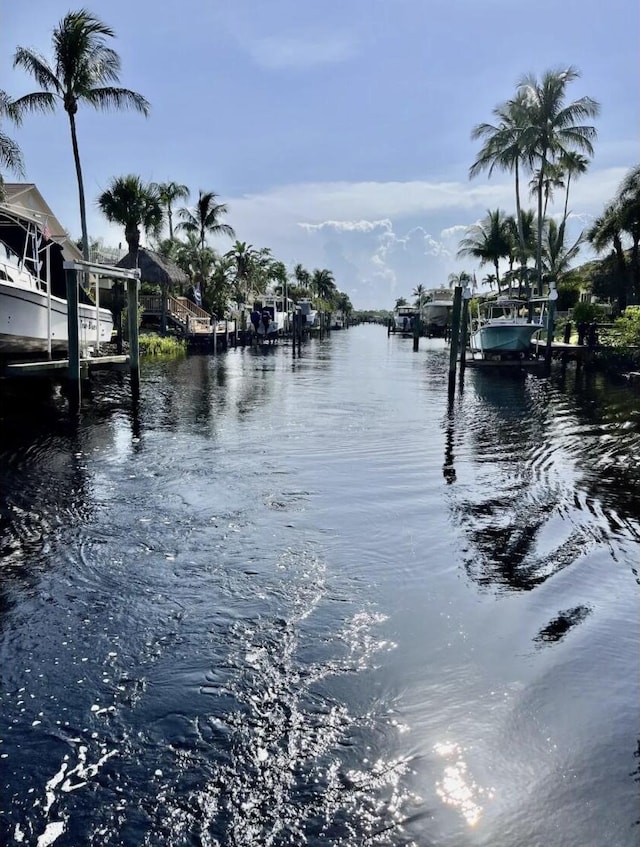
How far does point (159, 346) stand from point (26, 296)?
917 inches

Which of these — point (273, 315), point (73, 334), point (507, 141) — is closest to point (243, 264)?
point (273, 315)

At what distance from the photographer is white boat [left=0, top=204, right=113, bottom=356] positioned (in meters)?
14.8

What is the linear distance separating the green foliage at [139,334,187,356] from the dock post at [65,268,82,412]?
21.0m

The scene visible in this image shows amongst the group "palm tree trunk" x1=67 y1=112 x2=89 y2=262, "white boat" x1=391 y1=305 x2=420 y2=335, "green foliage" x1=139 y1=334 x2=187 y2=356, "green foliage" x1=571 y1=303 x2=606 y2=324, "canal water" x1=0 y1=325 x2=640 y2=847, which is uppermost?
"palm tree trunk" x1=67 y1=112 x2=89 y2=262

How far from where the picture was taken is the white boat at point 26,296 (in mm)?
14812

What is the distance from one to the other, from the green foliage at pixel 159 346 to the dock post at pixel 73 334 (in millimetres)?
21035

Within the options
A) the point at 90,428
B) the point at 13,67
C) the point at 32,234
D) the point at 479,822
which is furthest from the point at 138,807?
the point at 13,67

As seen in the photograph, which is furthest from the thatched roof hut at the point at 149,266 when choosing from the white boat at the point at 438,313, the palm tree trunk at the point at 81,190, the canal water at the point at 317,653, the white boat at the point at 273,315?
the white boat at the point at 438,313

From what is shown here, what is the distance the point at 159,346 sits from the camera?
126 feet

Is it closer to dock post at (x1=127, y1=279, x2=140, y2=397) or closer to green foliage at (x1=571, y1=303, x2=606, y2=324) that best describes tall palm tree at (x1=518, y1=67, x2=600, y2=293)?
green foliage at (x1=571, y1=303, x2=606, y2=324)

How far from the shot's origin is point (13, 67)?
2912 cm

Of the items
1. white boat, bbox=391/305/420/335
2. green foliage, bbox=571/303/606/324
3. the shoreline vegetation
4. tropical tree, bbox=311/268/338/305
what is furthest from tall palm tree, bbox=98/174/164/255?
tropical tree, bbox=311/268/338/305

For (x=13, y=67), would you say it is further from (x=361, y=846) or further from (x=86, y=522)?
(x=361, y=846)

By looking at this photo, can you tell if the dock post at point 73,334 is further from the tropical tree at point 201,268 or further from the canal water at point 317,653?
the tropical tree at point 201,268
